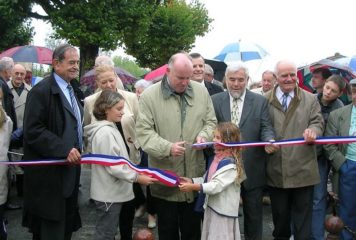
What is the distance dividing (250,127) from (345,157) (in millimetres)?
1272

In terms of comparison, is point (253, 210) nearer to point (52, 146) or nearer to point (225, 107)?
point (225, 107)

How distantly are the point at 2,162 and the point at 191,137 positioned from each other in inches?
76.3

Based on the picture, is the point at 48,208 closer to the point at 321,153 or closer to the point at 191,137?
the point at 191,137

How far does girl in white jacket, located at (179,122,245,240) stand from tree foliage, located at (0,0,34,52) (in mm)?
19529

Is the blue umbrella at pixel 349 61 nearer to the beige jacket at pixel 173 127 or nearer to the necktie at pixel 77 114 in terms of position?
the beige jacket at pixel 173 127

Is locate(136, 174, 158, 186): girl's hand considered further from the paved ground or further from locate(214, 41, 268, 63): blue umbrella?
locate(214, 41, 268, 63): blue umbrella

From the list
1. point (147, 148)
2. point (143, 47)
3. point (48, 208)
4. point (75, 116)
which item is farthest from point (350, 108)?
point (143, 47)

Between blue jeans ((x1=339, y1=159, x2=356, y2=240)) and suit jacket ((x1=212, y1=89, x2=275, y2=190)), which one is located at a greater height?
suit jacket ((x1=212, y1=89, x2=275, y2=190))

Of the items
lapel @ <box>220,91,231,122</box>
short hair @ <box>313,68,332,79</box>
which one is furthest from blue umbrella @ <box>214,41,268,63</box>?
lapel @ <box>220,91,231,122</box>

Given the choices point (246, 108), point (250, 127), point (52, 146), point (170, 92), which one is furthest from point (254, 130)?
point (52, 146)

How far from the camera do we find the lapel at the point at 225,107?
464 cm

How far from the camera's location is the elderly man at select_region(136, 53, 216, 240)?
13.7ft

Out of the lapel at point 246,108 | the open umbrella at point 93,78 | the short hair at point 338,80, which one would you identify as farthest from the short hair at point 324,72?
the open umbrella at point 93,78

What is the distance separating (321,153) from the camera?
511cm
